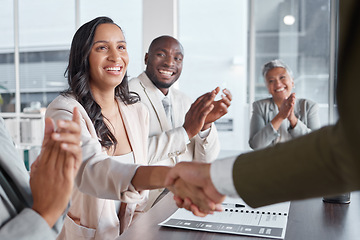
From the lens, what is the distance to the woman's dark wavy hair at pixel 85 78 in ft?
6.01

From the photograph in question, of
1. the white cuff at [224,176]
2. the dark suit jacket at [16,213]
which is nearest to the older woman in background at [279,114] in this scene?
the white cuff at [224,176]

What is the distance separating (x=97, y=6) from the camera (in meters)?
5.48

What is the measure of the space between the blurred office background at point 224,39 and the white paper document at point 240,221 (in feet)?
11.7

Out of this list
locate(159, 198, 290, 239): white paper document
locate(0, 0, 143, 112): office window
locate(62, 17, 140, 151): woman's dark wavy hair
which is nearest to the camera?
locate(159, 198, 290, 239): white paper document

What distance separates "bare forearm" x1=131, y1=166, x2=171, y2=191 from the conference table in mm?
116

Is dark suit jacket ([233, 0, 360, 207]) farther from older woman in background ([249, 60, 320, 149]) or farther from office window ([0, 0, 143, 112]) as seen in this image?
office window ([0, 0, 143, 112])

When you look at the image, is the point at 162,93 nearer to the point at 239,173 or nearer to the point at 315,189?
the point at 239,173

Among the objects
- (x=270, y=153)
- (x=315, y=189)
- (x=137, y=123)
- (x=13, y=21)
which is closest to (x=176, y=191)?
(x=270, y=153)

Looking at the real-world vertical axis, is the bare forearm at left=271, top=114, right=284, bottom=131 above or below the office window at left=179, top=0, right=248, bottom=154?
below

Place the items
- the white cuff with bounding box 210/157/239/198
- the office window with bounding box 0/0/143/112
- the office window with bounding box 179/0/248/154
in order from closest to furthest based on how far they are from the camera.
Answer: the white cuff with bounding box 210/157/239/198, the office window with bounding box 179/0/248/154, the office window with bounding box 0/0/143/112

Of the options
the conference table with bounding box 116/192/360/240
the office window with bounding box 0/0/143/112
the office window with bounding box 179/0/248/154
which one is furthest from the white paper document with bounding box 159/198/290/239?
the office window with bounding box 0/0/143/112

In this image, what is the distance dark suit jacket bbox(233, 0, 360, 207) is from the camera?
0.73 meters

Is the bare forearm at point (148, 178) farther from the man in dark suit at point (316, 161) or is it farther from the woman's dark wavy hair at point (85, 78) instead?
the woman's dark wavy hair at point (85, 78)

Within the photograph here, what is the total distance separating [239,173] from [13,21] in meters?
5.64
